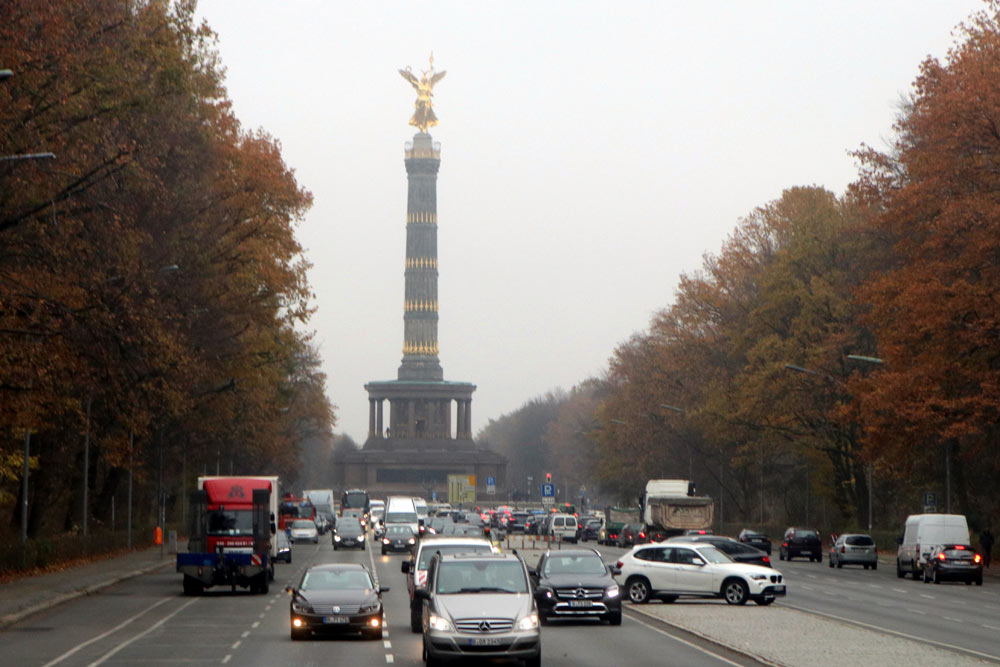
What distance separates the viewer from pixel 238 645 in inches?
907

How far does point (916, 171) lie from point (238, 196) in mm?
20622

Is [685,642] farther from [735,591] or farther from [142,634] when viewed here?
[735,591]

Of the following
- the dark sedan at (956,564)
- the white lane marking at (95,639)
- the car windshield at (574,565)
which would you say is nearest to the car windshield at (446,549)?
the car windshield at (574,565)

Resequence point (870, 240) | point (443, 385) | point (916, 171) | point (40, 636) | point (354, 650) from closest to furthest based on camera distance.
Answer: point (354, 650) → point (40, 636) → point (916, 171) → point (870, 240) → point (443, 385)

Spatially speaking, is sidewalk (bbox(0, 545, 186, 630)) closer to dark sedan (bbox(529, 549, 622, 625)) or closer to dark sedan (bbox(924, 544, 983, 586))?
dark sedan (bbox(529, 549, 622, 625))

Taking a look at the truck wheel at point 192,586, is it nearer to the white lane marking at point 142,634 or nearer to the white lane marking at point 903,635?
the white lane marking at point 142,634

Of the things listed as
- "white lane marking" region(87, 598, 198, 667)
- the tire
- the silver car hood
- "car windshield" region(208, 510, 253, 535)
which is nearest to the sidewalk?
"white lane marking" region(87, 598, 198, 667)

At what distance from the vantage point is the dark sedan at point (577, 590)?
2661 centimetres

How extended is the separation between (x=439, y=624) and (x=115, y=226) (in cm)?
1418

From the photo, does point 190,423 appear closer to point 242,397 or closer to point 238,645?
point 242,397

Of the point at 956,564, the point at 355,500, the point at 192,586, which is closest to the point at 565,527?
the point at 956,564

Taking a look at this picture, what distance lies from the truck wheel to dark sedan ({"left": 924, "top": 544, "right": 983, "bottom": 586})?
20.0 m

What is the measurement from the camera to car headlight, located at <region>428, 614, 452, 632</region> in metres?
18.6

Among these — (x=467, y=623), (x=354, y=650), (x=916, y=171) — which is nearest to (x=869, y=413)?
(x=916, y=171)
